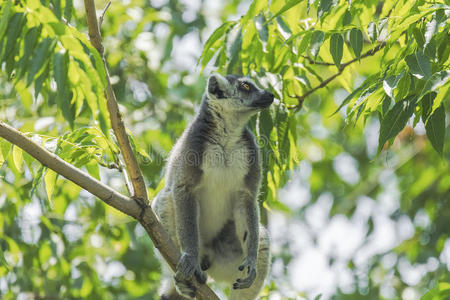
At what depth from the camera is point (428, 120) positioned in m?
3.30

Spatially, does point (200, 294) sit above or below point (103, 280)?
above

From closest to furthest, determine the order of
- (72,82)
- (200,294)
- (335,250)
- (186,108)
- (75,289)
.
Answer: (72,82) < (200,294) < (75,289) < (186,108) < (335,250)

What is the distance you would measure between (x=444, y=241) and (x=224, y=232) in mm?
3726

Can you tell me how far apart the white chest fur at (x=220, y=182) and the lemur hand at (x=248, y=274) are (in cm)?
46

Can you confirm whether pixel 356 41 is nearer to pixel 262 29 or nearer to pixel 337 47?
pixel 337 47

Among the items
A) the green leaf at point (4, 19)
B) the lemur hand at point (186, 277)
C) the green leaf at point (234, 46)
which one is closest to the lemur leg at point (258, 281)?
the lemur hand at point (186, 277)

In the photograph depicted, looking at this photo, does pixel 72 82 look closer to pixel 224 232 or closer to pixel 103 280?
pixel 224 232

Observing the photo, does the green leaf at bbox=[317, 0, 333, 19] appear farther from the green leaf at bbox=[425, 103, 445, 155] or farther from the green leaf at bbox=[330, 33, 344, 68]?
the green leaf at bbox=[425, 103, 445, 155]

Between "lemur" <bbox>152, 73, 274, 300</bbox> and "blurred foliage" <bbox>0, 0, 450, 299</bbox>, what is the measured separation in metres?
0.19

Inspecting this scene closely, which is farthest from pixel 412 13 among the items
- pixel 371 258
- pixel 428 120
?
pixel 371 258

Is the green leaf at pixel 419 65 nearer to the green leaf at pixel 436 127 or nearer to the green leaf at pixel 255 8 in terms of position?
the green leaf at pixel 436 127

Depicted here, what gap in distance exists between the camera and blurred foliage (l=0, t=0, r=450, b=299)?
9.95 ft

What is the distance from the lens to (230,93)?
507cm

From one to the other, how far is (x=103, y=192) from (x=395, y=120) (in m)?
1.68
